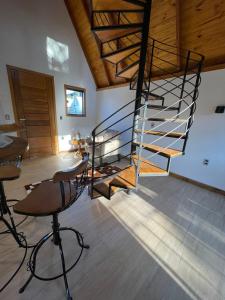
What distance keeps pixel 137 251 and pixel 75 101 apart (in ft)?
14.4

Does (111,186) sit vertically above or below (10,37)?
below

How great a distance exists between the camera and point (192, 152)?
2949mm

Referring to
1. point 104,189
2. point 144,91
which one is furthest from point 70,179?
point 144,91

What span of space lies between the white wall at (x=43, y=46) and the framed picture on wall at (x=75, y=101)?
0.15m

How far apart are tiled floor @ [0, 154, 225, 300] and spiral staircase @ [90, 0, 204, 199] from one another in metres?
0.45

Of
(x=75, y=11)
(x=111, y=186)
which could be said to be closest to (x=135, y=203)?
(x=111, y=186)

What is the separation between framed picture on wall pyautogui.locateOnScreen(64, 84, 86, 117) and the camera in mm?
4344

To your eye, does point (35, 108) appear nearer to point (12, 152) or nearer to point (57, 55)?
point (57, 55)

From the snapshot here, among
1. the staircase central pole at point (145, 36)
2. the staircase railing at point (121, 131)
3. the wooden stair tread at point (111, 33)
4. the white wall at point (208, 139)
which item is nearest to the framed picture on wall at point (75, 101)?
the staircase railing at point (121, 131)

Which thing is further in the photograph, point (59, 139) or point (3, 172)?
point (59, 139)

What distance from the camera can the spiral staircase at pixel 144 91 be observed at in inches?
64.5

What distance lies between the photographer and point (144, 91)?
5.74 feet

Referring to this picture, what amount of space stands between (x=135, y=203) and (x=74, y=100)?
149 inches

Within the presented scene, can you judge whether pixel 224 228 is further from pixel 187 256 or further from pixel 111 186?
pixel 111 186
